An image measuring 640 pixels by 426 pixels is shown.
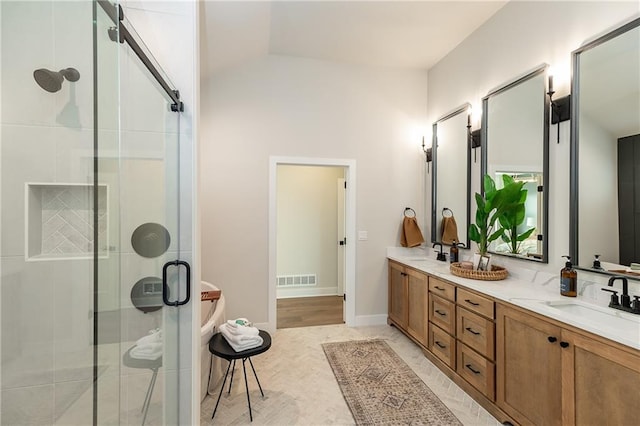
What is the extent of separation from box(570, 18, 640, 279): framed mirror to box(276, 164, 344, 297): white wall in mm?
3290

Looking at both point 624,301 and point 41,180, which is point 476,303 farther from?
point 41,180

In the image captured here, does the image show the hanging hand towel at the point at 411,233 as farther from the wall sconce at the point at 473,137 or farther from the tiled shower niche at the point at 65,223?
the tiled shower niche at the point at 65,223

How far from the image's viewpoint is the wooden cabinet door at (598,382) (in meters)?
1.27

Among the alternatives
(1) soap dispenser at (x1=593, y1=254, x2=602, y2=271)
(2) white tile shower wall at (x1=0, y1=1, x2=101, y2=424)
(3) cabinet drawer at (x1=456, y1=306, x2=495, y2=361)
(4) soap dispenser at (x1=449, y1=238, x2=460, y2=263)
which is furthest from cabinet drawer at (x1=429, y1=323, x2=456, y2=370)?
(2) white tile shower wall at (x1=0, y1=1, x2=101, y2=424)

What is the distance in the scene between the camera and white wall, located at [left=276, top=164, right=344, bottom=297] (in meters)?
5.00

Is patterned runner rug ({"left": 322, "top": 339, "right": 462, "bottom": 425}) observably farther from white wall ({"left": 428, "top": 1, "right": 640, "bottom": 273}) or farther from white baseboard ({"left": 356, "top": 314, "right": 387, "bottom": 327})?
white wall ({"left": 428, "top": 1, "right": 640, "bottom": 273})

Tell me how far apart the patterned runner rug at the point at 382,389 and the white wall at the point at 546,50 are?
1.29 metres

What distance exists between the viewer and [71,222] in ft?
3.87

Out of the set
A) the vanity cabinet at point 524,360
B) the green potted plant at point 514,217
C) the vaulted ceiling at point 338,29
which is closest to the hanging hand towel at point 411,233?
the vanity cabinet at point 524,360

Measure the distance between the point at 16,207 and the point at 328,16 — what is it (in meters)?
2.83

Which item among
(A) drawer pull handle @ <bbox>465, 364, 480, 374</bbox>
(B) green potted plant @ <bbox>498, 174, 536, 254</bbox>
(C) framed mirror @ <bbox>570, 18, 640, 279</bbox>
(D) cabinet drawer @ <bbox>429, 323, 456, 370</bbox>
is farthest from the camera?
(D) cabinet drawer @ <bbox>429, 323, 456, 370</bbox>

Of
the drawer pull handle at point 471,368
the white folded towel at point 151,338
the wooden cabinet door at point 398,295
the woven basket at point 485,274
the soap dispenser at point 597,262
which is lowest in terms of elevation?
the drawer pull handle at point 471,368

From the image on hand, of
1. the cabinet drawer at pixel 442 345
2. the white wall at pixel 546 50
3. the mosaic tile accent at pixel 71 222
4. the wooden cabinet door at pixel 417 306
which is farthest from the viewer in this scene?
the wooden cabinet door at pixel 417 306

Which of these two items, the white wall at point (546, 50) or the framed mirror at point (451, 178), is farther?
the framed mirror at point (451, 178)
